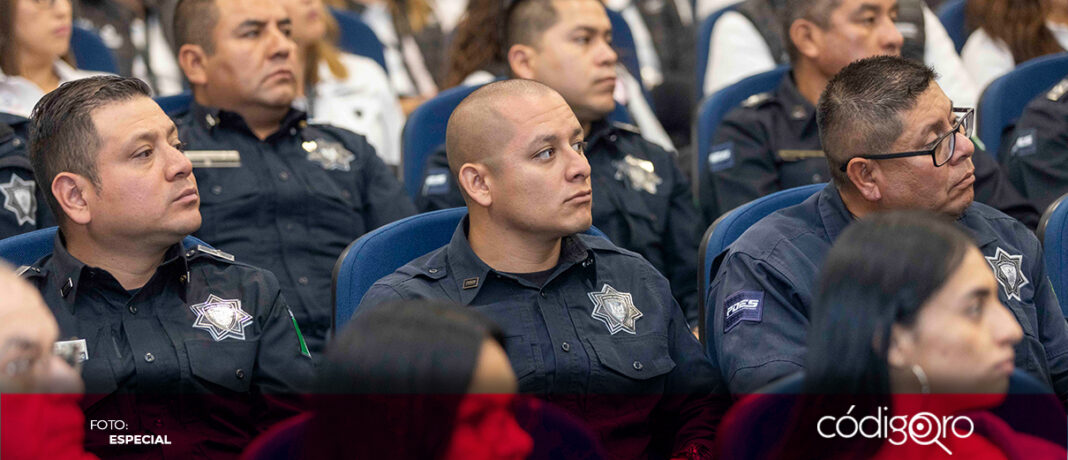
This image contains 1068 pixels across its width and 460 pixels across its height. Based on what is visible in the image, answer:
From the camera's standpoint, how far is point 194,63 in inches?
126

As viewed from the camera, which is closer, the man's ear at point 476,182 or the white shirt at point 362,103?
the man's ear at point 476,182

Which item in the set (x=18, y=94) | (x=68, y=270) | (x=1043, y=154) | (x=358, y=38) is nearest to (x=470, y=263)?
(x=68, y=270)

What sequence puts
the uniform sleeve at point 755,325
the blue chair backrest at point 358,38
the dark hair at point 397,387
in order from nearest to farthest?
the dark hair at point 397,387 < the uniform sleeve at point 755,325 < the blue chair backrest at point 358,38

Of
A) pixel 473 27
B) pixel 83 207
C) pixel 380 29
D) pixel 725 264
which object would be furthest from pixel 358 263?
pixel 380 29

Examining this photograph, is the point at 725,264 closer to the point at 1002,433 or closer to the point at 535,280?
the point at 535,280

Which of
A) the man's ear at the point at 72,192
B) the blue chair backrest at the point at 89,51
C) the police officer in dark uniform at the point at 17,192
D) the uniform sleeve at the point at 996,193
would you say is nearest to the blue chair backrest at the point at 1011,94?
the uniform sleeve at the point at 996,193

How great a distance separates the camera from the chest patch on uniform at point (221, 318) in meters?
2.13

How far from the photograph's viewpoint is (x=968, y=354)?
148cm

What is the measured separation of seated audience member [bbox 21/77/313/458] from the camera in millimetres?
2045

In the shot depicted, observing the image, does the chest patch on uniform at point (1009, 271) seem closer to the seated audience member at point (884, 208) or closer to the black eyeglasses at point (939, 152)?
the seated audience member at point (884, 208)

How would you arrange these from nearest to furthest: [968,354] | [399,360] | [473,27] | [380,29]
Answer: [399,360], [968,354], [473,27], [380,29]

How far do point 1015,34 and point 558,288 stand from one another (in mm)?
2548

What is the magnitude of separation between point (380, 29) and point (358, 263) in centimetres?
284

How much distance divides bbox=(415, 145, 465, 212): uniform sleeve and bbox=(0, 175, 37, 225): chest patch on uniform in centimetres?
100
